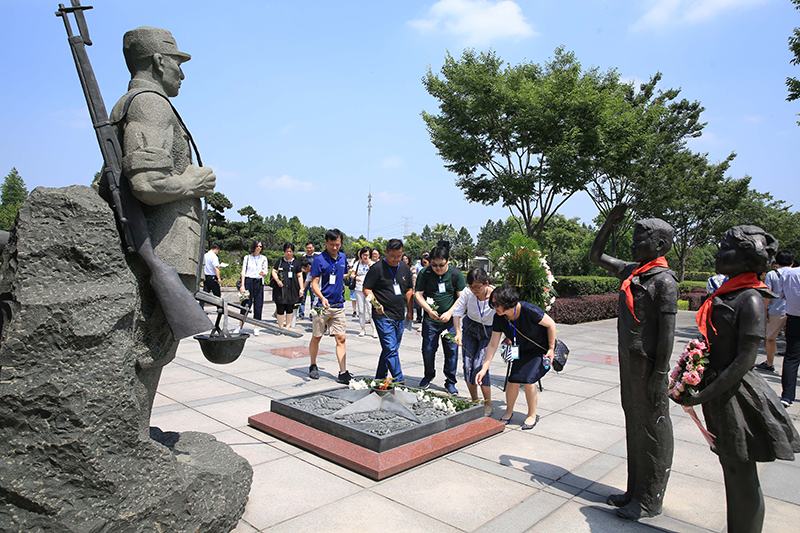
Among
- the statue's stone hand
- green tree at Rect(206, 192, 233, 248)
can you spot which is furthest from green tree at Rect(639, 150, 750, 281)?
green tree at Rect(206, 192, 233, 248)

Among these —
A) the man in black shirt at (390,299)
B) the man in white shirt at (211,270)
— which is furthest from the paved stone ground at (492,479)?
the man in white shirt at (211,270)

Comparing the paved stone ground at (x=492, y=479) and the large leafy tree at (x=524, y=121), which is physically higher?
the large leafy tree at (x=524, y=121)

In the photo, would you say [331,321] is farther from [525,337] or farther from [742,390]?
[742,390]

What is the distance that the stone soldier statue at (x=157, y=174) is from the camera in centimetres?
262

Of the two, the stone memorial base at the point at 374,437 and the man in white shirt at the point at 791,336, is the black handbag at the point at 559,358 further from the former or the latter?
the man in white shirt at the point at 791,336

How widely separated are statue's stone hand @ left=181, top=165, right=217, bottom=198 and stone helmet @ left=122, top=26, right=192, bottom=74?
0.69 meters

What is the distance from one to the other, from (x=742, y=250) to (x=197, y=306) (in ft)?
9.67

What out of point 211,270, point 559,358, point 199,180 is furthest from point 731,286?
point 211,270

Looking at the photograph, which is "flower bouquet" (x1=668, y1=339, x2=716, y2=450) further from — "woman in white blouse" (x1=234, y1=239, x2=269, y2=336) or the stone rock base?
"woman in white blouse" (x1=234, y1=239, x2=269, y2=336)

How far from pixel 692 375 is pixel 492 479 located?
5.54 feet

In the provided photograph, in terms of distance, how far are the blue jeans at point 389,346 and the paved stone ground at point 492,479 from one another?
1056 millimetres

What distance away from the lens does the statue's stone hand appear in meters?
2.75

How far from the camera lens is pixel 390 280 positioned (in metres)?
6.18

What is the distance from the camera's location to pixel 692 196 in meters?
23.5
